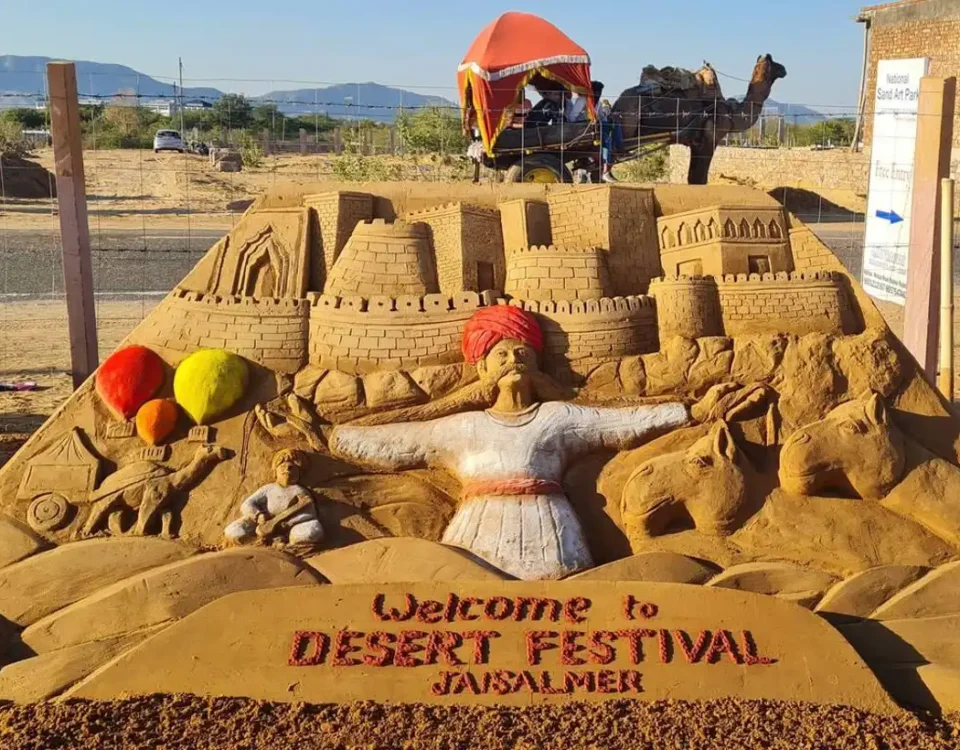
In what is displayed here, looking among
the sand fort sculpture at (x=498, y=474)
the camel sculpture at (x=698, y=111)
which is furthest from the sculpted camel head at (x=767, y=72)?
the sand fort sculpture at (x=498, y=474)

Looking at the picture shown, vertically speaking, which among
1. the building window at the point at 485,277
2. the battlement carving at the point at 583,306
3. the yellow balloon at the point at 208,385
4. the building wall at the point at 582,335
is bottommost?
the yellow balloon at the point at 208,385

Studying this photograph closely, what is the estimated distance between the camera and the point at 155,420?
4836 millimetres

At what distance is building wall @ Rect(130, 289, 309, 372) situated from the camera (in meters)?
5.06

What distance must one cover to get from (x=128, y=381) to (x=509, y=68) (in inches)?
363

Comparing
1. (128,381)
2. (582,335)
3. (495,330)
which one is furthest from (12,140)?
(582,335)

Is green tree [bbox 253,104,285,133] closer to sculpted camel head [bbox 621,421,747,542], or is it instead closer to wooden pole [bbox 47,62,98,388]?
wooden pole [bbox 47,62,98,388]

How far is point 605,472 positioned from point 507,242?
1.42 meters

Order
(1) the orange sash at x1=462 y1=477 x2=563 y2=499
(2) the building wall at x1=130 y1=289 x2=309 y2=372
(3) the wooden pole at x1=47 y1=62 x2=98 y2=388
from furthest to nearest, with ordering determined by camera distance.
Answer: (3) the wooden pole at x1=47 y1=62 x2=98 y2=388 < (2) the building wall at x1=130 y1=289 x2=309 y2=372 < (1) the orange sash at x1=462 y1=477 x2=563 y2=499

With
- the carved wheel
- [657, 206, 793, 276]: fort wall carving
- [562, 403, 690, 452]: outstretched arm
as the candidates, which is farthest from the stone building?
the carved wheel

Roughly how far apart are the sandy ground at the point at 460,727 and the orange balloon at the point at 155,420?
4.53 ft

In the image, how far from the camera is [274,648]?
410cm

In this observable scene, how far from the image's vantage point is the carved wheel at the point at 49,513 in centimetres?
468

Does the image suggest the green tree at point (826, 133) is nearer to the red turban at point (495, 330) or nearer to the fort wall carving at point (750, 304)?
the fort wall carving at point (750, 304)

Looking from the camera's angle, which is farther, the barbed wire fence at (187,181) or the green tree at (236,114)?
the green tree at (236,114)
